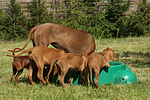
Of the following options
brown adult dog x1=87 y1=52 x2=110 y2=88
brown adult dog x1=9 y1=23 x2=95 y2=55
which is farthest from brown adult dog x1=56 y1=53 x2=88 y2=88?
brown adult dog x1=9 y1=23 x2=95 y2=55

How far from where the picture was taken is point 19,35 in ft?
45.5

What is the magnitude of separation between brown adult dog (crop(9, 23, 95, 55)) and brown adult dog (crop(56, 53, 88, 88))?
2.43 ft

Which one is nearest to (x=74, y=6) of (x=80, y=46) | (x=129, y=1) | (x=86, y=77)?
(x=129, y=1)

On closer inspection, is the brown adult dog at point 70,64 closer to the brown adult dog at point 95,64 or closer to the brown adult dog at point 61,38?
the brown adult dog at point 95,64

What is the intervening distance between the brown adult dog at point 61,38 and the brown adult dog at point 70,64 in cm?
74

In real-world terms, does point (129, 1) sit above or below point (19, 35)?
above

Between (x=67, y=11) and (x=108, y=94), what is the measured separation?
10.4 m

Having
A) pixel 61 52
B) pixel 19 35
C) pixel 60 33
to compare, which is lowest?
pixel 19 35

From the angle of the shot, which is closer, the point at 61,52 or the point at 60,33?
the point at 61,52

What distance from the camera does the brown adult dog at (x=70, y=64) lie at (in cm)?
467

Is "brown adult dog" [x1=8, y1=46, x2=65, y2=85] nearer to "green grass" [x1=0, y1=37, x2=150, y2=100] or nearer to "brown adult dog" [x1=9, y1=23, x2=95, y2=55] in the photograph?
"green grass" [x1=0, y1=37, x2=150, y2=100]

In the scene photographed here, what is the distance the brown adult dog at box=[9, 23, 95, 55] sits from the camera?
542 centimetres

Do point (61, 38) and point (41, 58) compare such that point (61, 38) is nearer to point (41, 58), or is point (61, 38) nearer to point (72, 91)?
point (41, 58)

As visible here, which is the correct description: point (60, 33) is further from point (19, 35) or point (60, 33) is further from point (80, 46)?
point (19, 35)
